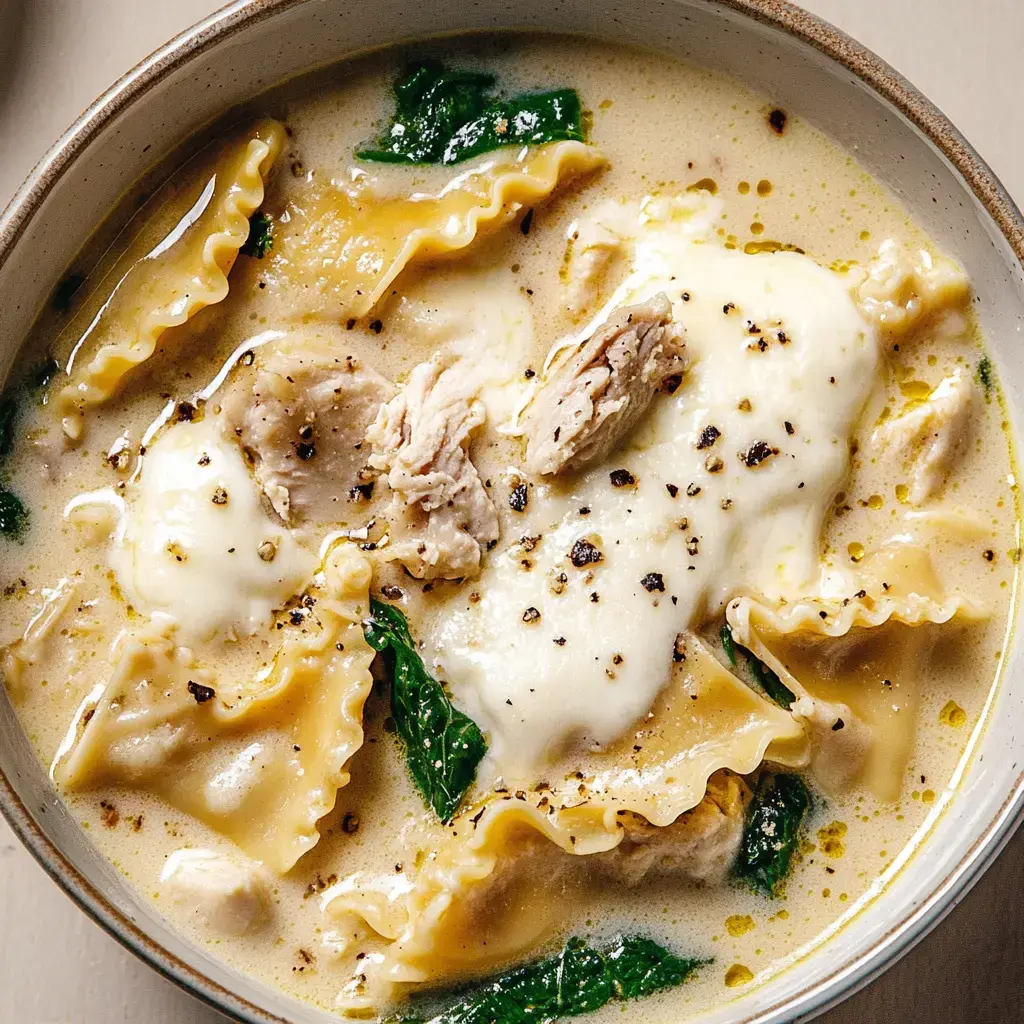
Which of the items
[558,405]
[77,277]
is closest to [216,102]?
[77,277]

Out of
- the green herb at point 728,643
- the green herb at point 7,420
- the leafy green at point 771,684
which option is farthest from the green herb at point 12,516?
the leafy green at point 771,684

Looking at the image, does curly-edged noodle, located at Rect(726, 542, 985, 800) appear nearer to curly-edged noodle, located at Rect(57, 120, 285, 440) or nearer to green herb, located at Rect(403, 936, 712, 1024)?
green herb, located at Rect(403, 936, 712, 1024)

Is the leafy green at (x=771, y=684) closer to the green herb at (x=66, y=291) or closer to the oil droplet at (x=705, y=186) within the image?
the oil droplet at (x=705, y=186)

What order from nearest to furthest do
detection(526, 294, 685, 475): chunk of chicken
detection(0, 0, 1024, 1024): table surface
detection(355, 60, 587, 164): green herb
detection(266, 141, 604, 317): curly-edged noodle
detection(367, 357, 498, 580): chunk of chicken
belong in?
detection(526, 294, 685, 475): chunk of chicken → detection(367, 357, 498, 580): chunk of chicken → detection(266, 141, 604, 317): curly-edged noodle → detection(355, 60, 587, 164): green herb → detection(0, 0, 1024, 1024): table surface

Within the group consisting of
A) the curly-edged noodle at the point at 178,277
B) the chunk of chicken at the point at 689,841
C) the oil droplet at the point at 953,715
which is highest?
the curly-edged noodle at the point at 178,277

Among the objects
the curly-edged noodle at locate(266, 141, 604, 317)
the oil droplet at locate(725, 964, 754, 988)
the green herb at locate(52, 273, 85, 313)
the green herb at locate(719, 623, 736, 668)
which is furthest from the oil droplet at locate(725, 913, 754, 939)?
the green herb at locate(52, 273, 85, 313)

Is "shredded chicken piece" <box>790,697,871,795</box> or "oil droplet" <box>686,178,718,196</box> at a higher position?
"oil droplet" <box>686,178,718,196</box>

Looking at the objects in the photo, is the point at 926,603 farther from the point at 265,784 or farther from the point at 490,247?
the point at 265,784
